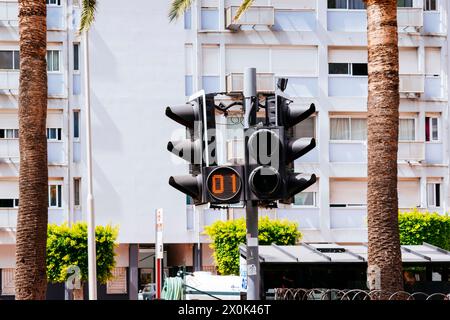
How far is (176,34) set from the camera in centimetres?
4919

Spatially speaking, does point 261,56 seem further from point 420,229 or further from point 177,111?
point 177,111

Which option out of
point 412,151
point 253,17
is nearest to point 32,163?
point 253,17

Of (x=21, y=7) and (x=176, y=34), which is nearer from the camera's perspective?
(x=21, y=7)

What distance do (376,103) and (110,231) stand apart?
82.0ft

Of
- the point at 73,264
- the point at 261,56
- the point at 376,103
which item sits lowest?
the point at 73,264

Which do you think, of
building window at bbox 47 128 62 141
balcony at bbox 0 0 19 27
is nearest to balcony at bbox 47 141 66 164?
building window at bbox 47 128 62 141

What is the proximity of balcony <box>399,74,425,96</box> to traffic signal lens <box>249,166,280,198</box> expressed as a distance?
41174 millimetres

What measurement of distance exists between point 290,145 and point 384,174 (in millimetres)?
11206

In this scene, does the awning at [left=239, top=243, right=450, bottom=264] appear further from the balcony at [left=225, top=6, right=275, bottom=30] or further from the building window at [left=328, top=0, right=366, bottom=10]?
the building window at [left=328, top=0, right=366, bottom=10]

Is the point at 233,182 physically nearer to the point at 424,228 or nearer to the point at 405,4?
the point at 424,228

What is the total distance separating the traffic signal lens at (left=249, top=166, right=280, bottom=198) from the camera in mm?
9281

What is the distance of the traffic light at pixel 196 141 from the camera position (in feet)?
31.4
